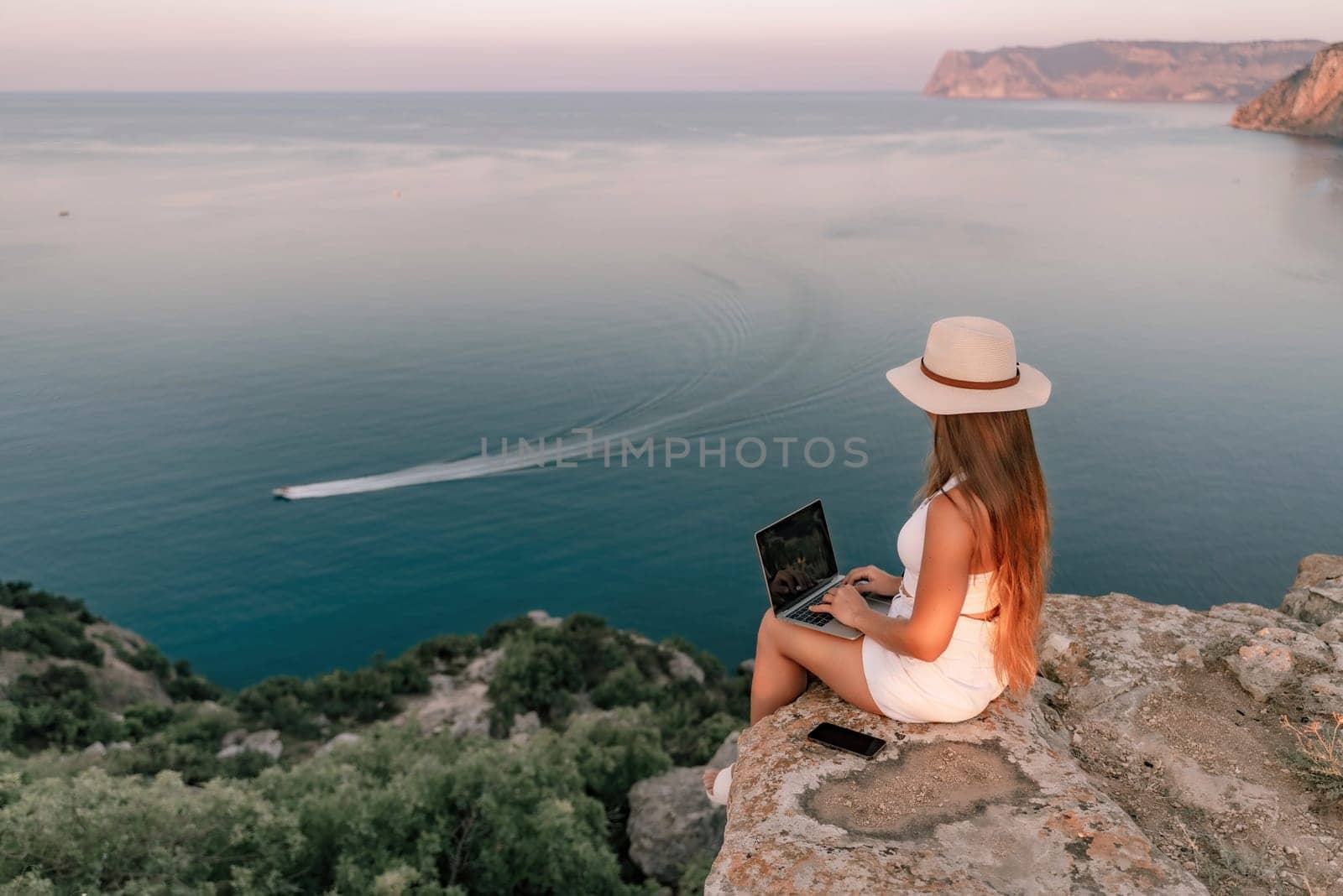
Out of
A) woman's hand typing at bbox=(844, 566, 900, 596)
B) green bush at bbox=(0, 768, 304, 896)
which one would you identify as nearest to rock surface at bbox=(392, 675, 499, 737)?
green bush at bbox=(0, 768, 304, 896)

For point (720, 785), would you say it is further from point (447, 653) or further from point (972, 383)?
point (447, 653)

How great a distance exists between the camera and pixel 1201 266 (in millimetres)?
55094

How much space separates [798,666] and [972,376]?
1.69 meters

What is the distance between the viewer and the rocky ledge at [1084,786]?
10.7ft

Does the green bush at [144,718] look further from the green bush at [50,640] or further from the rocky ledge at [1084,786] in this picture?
the rocky ledge at [1084,786]

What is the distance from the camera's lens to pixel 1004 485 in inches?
140

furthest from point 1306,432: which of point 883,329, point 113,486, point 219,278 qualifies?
point 219,278

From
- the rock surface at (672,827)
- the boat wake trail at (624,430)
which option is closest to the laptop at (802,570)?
the rock surface at (672,827)

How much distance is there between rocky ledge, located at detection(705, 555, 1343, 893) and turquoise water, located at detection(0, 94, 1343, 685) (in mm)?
32933

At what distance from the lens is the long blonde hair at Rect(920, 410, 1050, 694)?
3.57m

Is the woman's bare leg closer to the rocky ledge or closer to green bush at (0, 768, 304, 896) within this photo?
the rocky ledge

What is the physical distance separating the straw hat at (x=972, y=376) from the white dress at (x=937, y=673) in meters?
0.49

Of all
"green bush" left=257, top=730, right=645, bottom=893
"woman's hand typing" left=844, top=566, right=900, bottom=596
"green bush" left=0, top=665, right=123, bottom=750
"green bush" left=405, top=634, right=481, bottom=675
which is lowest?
"green bush" left=405, top=634, right=481, bottom=675

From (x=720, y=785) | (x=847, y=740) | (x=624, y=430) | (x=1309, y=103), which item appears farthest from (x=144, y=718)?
(x=1309, y=103)
